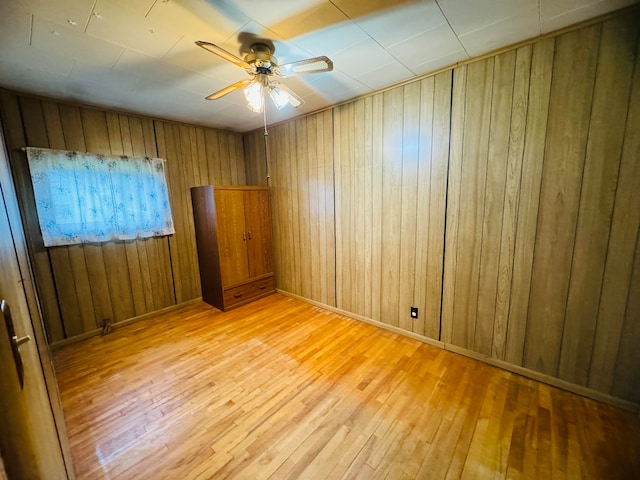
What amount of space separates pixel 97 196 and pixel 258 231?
1871 mm

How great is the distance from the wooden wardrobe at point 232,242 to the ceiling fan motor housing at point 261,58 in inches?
70.4

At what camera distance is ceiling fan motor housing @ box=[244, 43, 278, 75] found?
168cm

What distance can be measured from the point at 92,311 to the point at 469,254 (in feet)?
13.3

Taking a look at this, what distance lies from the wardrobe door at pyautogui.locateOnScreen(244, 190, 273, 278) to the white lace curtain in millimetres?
1045

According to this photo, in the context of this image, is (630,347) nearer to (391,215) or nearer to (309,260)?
(391,215)

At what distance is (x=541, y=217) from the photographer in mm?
1839

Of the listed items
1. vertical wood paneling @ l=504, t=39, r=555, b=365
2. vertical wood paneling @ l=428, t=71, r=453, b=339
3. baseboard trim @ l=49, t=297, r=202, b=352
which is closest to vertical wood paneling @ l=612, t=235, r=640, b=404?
vertical wood paneling @ l=504, t=39, r=555, b=365

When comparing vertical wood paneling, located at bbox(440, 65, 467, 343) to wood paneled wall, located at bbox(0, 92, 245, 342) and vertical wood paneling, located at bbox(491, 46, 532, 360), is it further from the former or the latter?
wood paneled wall, located at bbox(0, 92, 245, 342)

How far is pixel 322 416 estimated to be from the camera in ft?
5.53

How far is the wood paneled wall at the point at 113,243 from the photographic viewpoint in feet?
7.83

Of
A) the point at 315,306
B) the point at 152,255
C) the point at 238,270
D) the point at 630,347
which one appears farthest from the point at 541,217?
the point at 152,255

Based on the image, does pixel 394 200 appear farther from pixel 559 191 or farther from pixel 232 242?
pixel 232 242

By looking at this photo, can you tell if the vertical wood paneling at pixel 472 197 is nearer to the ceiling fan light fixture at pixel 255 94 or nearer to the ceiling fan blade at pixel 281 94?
the ceiling fan blade at pixel 281 94

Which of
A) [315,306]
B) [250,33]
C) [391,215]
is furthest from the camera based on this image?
[315,306]
